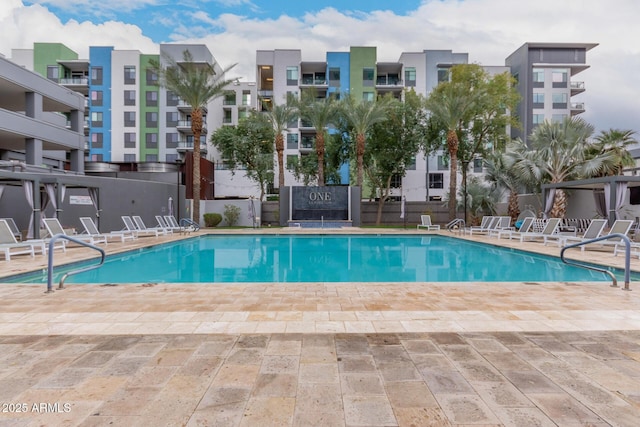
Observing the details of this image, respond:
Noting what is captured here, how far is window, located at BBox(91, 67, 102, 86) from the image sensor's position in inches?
1533

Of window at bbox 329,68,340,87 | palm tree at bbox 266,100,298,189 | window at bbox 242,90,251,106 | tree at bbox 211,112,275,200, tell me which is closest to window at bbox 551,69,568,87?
window at bbox 329,68,340,87

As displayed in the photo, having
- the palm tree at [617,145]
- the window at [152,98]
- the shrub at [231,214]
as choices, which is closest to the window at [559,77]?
the palm tree at [617,145]

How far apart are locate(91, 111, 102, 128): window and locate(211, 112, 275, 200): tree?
1507 centimetres

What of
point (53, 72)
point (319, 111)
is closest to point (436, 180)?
point (319, 111)

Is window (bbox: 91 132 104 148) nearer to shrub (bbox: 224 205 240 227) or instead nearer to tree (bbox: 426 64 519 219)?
shrub (bbox: 224 205 240 227)

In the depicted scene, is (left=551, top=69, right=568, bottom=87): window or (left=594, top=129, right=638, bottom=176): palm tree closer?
(left=594, top=129, right=638, bottom=176): palm tree

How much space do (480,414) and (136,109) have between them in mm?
44309

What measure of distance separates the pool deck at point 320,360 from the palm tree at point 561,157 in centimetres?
1582

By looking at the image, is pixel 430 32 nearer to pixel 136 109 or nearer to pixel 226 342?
pixel 136 109

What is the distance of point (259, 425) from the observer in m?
2.15

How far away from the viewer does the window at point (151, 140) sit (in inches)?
1558

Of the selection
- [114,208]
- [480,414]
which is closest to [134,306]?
[480,414]

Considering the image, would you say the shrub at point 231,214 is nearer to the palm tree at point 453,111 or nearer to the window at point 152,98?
the palm tree at point 453,111

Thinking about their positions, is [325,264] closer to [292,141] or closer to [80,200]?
[80,200]
